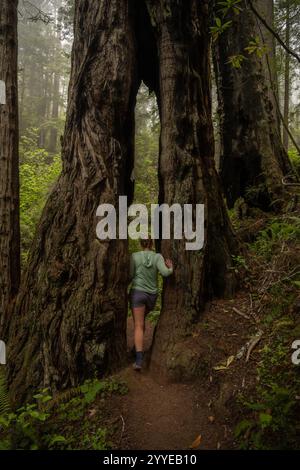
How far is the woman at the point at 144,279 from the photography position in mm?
5172

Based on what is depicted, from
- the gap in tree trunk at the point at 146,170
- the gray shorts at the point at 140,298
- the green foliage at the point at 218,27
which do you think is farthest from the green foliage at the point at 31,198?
the green foliage at the point at 218,27

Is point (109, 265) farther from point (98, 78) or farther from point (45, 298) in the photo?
point (98, 78)

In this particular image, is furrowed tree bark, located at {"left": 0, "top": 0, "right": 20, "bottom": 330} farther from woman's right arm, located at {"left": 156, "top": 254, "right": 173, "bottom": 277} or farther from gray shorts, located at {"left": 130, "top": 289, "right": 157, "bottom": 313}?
woman's right arm, located at {"left": 156, "top": 254, "right": 173, "bottom": 277}

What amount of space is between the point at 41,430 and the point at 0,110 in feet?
15.8

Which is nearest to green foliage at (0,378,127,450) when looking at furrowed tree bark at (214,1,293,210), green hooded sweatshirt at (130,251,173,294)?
green hooded sweatshirt at (130,251,173,294)

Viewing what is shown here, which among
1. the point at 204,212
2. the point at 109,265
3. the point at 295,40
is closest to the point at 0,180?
the point at 109,265

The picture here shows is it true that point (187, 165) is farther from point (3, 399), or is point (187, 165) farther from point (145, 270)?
point (3, 399)

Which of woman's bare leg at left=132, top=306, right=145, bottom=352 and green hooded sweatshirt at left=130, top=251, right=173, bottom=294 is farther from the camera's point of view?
green hooded sweatshirt at left=130, top=251, right=173, bottom=294

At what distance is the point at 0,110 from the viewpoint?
19.0ft

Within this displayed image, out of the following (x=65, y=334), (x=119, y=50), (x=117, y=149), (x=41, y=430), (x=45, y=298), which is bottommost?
(x=41, y=430)

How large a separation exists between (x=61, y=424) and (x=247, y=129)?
6829 millimetres

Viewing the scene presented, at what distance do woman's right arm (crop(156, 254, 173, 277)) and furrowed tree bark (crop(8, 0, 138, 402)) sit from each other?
49 centimetres

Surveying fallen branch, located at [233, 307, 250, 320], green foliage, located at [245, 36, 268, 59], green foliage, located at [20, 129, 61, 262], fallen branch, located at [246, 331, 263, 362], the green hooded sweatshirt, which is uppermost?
green foliage, located at [245, 36, 268, 59]

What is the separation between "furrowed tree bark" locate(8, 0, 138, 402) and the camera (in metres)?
4.77
